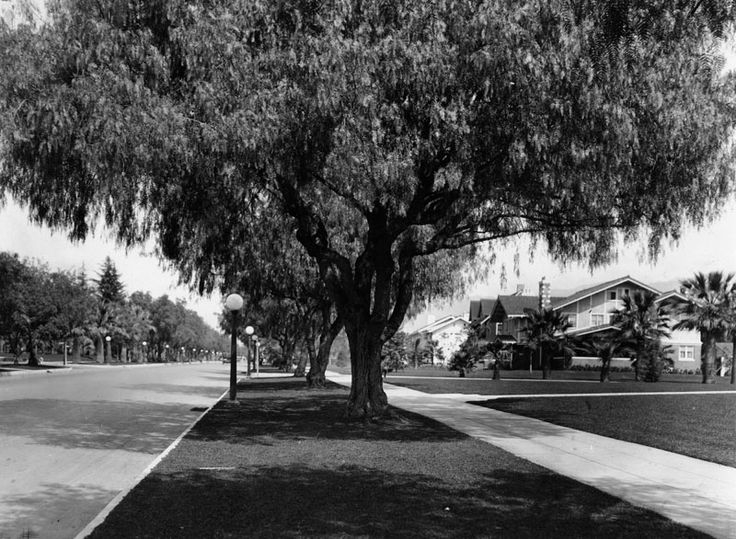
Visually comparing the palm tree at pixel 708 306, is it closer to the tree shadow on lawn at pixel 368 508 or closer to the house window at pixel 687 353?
the house window at pixel 687 353

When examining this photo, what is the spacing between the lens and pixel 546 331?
1898 inches

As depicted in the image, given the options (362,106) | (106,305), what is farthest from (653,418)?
(106,305)

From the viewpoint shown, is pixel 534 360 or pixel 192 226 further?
pixel 534 360

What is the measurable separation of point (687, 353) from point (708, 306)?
1606cm

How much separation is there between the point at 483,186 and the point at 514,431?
5.70m

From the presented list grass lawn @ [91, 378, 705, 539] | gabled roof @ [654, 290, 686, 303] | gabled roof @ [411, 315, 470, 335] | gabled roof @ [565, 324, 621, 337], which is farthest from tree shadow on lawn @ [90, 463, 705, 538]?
gabled roof @ [411, 315, 470, 335]

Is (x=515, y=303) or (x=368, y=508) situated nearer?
(x=368, y=508)

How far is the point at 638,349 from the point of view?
4575cm

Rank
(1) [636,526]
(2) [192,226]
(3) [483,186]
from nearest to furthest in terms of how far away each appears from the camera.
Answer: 1. (1) [636,526]
2. (3) [483,186]
3. (2) [192,226]

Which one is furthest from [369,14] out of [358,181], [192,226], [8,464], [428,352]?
[428,352]

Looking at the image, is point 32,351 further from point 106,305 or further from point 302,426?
point 302,426

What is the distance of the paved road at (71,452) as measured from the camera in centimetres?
714

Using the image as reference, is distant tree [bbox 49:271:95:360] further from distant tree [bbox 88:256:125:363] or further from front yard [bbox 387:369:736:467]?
front yard [bbox 387:369:736:467]

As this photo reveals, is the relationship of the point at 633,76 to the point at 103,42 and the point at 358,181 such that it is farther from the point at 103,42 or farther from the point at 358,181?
the point at 103,42
